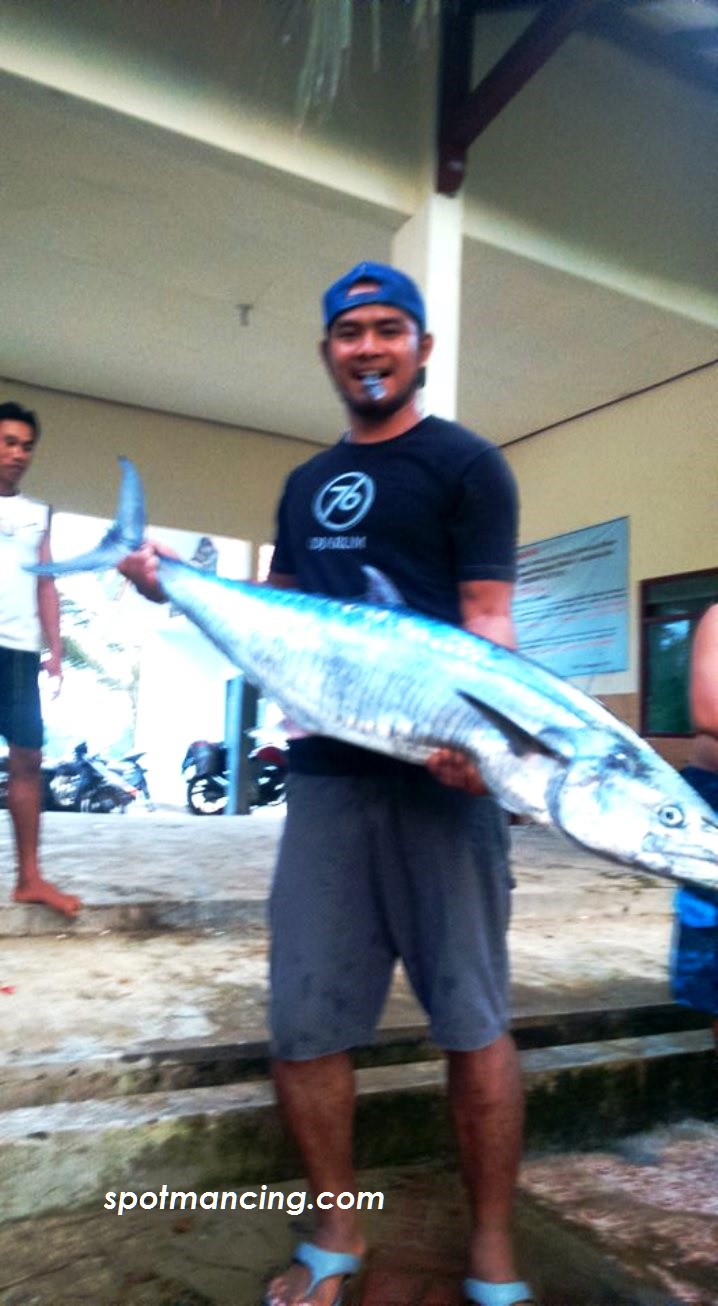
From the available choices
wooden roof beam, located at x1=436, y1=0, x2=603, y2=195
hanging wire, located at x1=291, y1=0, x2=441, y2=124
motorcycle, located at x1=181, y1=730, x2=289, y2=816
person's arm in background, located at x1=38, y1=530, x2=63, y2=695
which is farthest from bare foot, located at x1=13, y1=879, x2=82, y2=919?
motorcycle, located at x1=181, y1=730, x2=289, y2=816

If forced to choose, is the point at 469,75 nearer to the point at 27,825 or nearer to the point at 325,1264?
the point at 27,825

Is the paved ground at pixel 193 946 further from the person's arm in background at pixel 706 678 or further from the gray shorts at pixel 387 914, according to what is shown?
the person's arm in background at pixel 706 678

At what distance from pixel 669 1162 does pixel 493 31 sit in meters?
5.24

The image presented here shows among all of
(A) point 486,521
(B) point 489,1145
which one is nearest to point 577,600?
(A) point 486,521

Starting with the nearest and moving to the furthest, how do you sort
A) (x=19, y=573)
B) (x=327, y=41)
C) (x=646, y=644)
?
(x=19, y=573) → (x=327, y=41) → (x=646, y=644)

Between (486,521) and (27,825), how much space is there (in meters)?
2.22

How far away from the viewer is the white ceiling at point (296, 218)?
15.1 feet

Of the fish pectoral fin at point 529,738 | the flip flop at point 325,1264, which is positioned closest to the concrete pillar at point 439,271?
the fish pectoral fin at point 529,738

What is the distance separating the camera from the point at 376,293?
1701 mm

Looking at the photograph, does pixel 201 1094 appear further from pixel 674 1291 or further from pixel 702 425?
pixel 702 425

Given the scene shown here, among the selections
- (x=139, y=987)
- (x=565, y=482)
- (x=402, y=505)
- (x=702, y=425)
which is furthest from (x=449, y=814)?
(x=565, y=482)

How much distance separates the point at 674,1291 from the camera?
1.72m

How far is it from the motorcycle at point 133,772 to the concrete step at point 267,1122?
10265mm

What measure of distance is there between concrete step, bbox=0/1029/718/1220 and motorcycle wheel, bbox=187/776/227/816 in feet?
31.5
